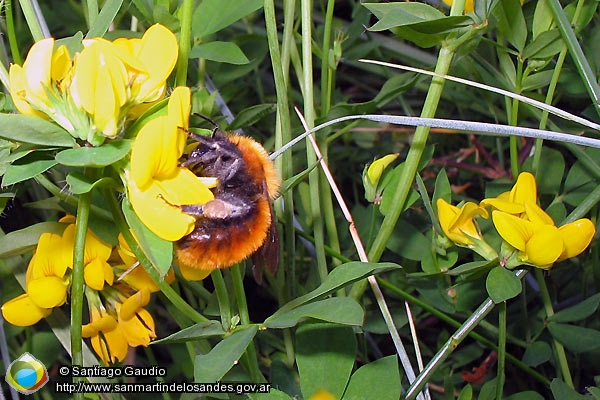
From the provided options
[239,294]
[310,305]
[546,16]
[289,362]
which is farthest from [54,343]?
[546,16]

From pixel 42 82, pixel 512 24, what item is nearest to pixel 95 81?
pixel 42 82

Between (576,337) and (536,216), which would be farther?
(576,337)

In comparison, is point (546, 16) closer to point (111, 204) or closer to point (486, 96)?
point (486, 96)

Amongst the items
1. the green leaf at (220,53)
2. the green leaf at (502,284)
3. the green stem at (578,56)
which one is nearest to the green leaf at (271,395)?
the green leaf at (502,284)

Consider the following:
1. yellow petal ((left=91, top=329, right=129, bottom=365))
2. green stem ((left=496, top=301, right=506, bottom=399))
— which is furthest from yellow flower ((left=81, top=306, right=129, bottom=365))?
green stem ((left=496, top=301, right=506, bottom=399))

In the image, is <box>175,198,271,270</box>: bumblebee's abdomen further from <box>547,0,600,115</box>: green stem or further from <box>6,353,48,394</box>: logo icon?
<box>547,0,600,115</box>: green stem

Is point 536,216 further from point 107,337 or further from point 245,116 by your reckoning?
point 107,337
